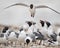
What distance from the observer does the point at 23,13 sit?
5.42 feet

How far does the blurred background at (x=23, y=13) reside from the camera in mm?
1604

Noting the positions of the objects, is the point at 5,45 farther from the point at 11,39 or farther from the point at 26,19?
the point at 26,19

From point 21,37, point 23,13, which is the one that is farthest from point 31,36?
point 23,13

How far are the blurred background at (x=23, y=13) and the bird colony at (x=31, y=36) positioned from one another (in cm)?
13

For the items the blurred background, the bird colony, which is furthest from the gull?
the blurred background

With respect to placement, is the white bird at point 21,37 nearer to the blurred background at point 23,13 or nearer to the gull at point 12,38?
the gull at point 12,38

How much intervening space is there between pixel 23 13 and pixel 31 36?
32cm

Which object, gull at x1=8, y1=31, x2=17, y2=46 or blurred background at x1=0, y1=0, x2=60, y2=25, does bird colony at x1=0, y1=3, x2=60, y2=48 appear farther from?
blurred background at x1=0, y1=0, x2=60, y2=25

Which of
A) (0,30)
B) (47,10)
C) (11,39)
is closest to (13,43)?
(11,39)

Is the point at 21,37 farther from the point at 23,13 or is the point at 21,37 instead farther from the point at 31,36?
the point at 23,13

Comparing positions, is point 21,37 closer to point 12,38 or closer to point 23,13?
point 12,38

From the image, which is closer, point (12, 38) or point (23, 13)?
point (12, 38)

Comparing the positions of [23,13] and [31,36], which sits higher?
Answer: [23,13]

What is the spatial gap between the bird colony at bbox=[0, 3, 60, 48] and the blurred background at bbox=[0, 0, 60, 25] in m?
0.13
